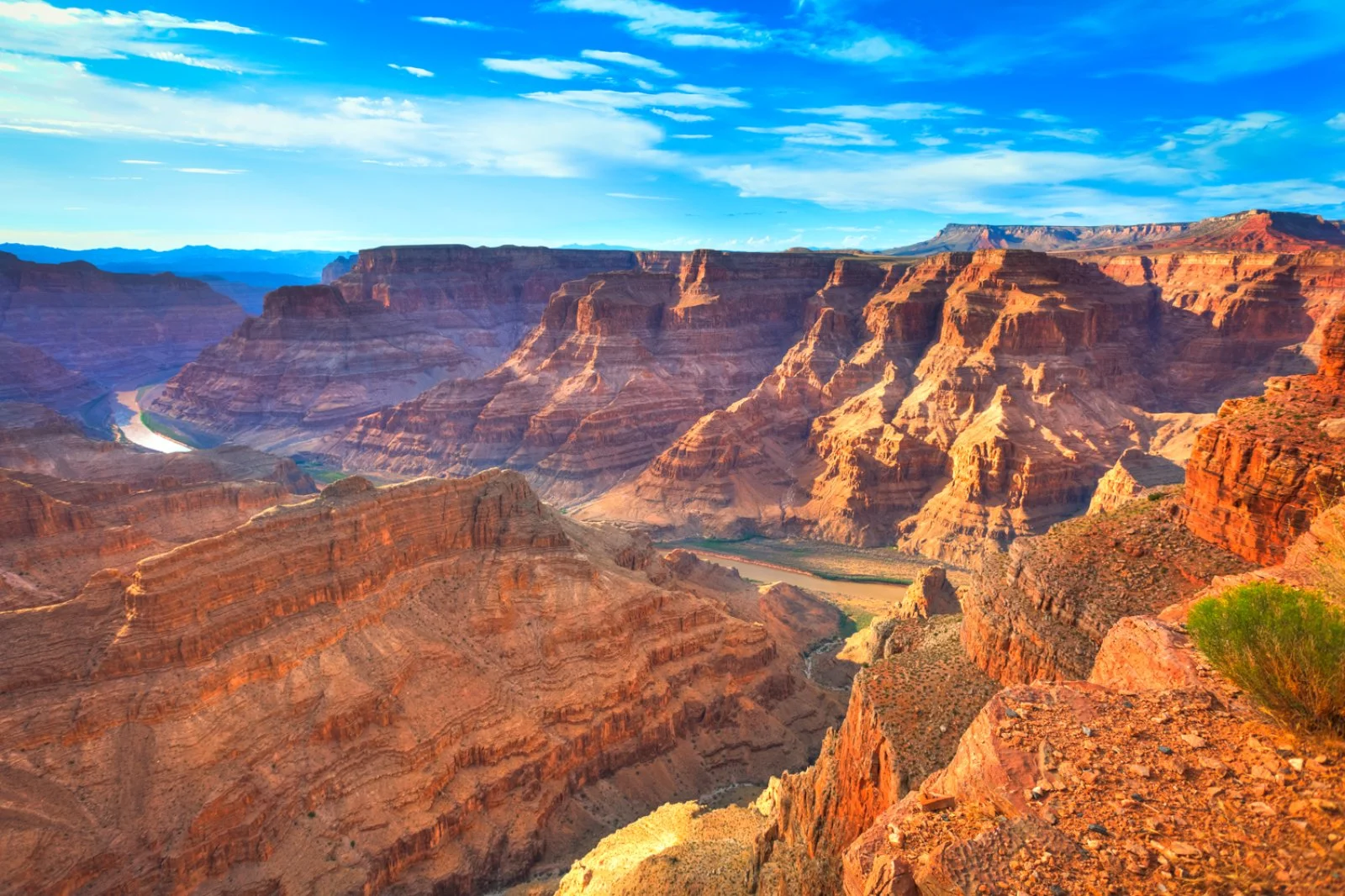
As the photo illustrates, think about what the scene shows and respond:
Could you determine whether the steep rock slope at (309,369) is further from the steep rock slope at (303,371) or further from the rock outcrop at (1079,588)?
the rock outcrop at (1079,588)

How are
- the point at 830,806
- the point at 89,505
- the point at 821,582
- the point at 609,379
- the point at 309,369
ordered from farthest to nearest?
1. the point at 309,369
2. the point at 609,379
3. the point at 821,582
4. the point at 89,505
5. the point at 830,806

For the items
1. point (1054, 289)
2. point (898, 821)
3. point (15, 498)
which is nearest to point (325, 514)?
point (15, 498)

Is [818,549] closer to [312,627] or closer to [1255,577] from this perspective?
[312,627]

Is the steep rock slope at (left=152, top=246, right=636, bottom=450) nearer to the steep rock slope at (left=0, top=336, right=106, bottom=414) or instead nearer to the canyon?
the steep rock slope at (left=0, top=336, right=106, bottom=414)

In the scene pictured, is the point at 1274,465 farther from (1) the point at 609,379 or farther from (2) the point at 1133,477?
(1) the point at 609,379

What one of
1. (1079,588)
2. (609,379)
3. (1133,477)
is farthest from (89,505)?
(1133,477)
